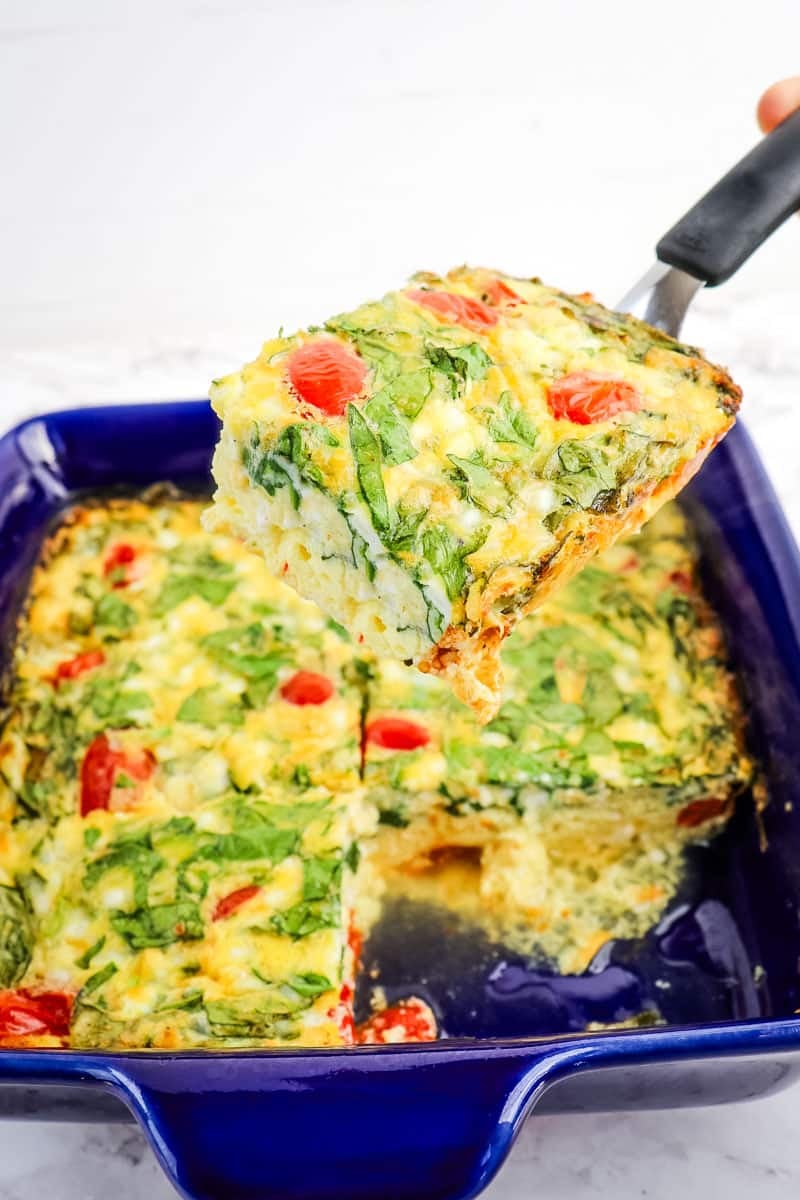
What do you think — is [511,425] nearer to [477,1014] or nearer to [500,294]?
[500,294]

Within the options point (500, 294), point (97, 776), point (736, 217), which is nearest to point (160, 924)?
point (97, 776)

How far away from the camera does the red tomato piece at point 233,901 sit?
2.31m

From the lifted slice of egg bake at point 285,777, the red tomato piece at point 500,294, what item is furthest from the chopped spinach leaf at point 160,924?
the red tomato piece at point 500,294

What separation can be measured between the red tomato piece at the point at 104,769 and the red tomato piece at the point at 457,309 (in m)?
1.14

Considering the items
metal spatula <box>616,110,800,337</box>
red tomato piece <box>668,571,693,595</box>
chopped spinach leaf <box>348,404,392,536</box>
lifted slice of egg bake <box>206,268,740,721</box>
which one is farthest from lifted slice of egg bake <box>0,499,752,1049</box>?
chopped spinach leaf <box>348,404,392,536</box>

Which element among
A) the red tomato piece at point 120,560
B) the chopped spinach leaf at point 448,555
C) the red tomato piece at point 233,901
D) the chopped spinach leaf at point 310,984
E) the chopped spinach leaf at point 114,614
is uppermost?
the chopped spinach leaf at point 448,555

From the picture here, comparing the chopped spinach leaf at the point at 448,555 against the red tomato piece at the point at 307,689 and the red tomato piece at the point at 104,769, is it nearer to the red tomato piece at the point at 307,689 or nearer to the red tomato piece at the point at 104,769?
the red tomato piece at the point at 307,689

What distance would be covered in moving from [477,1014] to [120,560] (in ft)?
4.53

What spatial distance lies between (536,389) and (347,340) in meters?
0.37

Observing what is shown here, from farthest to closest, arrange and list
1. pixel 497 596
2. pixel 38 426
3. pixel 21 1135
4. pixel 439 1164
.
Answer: pixel 38 426 < pixel 21 1135 < pixel 497 596 < pixel 439 1164

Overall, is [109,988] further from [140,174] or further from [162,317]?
[140,174]

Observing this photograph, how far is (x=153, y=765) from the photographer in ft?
8.44

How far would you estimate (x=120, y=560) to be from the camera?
293 centimetres

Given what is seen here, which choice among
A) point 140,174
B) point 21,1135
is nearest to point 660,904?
point 21,1135
